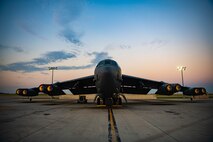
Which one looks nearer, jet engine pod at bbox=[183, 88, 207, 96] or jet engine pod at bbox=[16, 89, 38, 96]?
jet engine pod at bbox=[183, 88, 207, 96]

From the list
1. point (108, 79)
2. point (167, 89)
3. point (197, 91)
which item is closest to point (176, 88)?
point (167, 89)

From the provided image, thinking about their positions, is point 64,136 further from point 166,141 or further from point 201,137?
point 201,137

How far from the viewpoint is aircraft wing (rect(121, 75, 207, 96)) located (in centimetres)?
1734

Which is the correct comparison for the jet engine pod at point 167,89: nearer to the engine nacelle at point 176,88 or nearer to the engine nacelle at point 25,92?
the engine nacelle at point 176,88

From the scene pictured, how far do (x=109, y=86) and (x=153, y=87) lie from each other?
1135cm

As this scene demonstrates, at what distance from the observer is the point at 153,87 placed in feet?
69.3

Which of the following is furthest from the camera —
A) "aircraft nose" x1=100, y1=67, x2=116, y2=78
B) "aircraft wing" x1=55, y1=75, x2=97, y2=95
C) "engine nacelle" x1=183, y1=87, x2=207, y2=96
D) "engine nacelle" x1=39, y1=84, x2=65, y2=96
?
"engine nacelle" x1=183, y1=87, x2=207, y2=96

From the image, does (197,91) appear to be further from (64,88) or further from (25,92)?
(25,92)

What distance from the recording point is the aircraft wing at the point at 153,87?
1734 centimetres

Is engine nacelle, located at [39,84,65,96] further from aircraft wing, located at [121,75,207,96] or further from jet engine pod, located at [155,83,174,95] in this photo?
jet engine pod, located at [155,83,174,95]

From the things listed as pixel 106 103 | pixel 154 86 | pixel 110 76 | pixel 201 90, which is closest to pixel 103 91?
pixel 110 76

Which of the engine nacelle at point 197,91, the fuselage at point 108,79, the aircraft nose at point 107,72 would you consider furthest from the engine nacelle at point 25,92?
the engine nacelle at point 197,91

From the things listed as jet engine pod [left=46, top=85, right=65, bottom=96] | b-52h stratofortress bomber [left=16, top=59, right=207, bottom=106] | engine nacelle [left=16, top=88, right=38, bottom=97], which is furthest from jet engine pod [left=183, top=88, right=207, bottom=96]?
engine nacelle [left=16, top=88, right=38, bottom=97]

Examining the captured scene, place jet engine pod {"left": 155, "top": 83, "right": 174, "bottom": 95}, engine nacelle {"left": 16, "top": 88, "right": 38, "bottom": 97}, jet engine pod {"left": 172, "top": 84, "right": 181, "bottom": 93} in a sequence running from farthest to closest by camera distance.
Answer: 1. engine nacelle {"left": 16, "top": 88, "right": 38, "bottom": 97}
2. jet engine pod {"left": 155, "top": 83, "right": 174, "bottom": 95}
3. jet engine pod {"left": 172, "top": 84, "right": 181, "bottom": 93}
